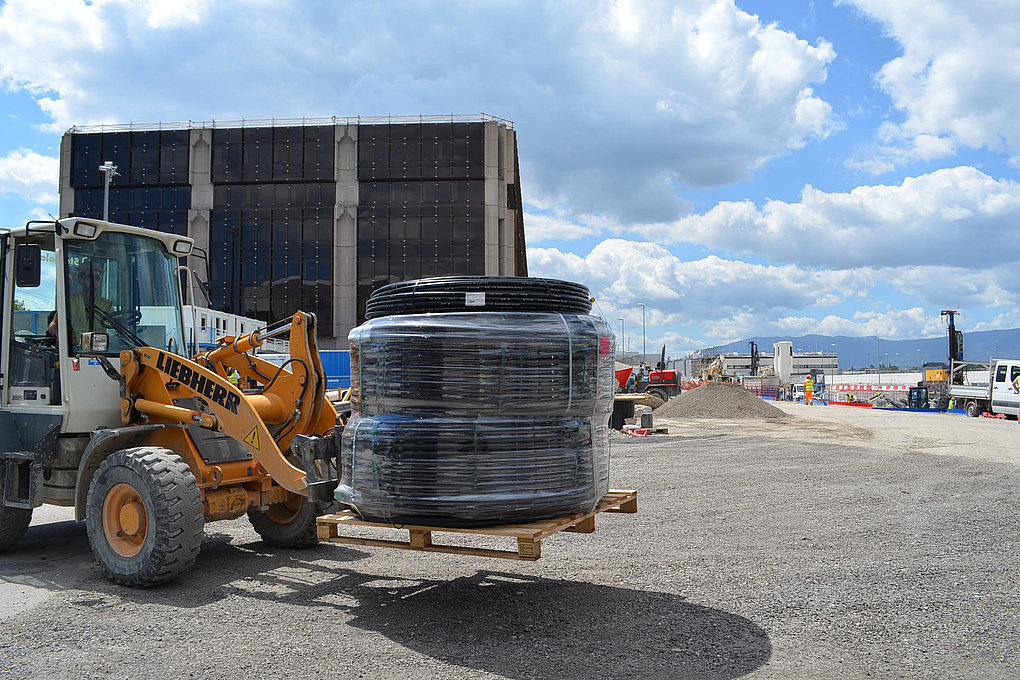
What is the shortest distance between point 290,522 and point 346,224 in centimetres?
4235

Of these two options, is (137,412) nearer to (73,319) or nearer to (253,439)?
(73,319)

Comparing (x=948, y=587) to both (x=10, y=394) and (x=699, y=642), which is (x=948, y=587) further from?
(x=10, y=394)

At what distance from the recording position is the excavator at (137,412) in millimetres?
6359

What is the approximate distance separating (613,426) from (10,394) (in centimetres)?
1830

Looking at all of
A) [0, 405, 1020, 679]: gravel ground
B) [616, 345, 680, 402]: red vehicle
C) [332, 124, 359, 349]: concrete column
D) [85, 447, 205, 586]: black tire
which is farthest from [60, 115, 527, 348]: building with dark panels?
[85, 447, 205, 586]: black tire

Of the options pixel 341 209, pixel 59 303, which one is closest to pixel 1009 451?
pixel 59 303

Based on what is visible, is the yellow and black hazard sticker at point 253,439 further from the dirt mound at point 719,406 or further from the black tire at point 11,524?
the dirt mound at point 719,406

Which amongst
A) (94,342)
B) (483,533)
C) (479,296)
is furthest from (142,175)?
(483,533)

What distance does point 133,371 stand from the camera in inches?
281

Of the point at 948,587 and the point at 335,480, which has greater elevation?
the point at 335,480

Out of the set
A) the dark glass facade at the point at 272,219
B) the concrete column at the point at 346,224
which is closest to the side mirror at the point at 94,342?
the concrete column at the point at 346,224

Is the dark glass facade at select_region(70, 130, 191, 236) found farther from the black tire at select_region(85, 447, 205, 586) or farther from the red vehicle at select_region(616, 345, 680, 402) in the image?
the black tire at select_region(85, 447, 205, 586)

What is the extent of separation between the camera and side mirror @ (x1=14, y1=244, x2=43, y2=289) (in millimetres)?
6672

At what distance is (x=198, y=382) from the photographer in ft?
22.6
